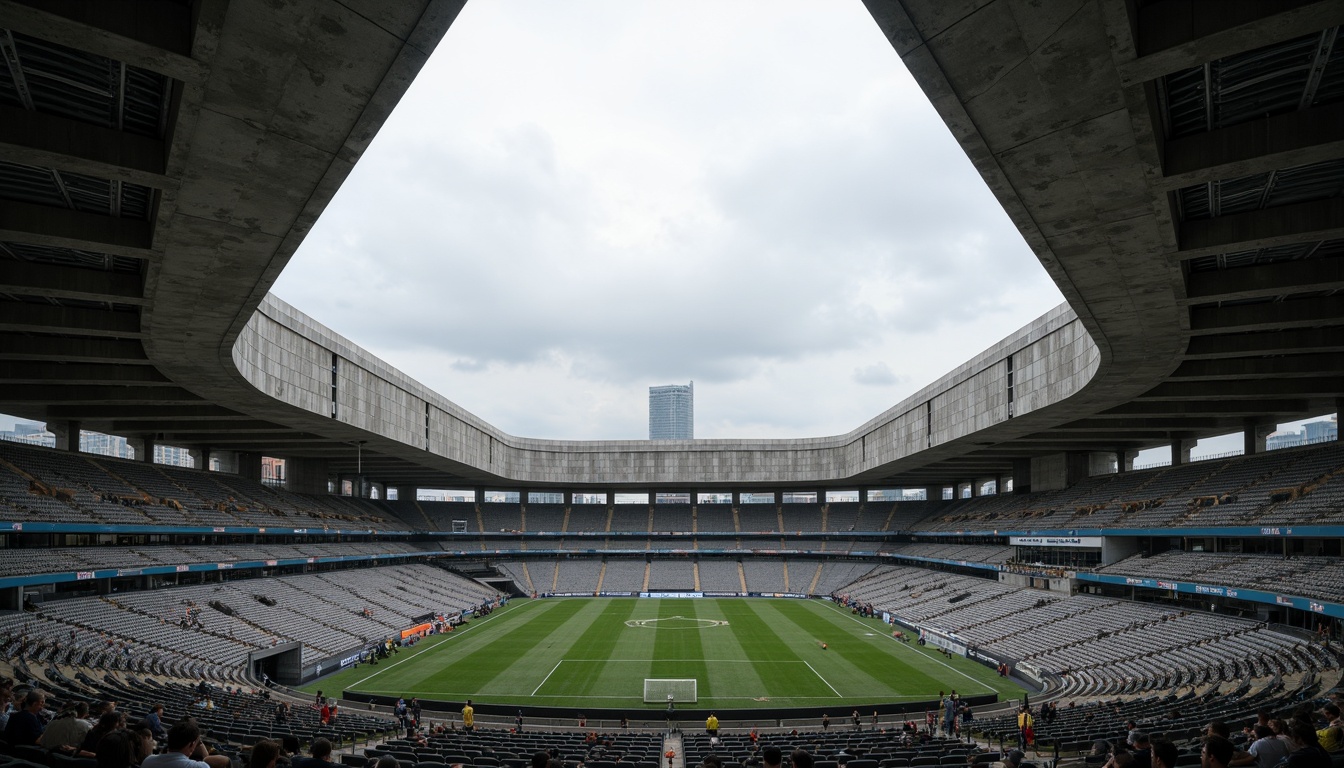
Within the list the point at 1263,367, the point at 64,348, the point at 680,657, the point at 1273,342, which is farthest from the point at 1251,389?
the point at 64,348

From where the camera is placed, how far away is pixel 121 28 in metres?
10.7

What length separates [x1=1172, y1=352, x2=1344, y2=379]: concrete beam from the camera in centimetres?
2983

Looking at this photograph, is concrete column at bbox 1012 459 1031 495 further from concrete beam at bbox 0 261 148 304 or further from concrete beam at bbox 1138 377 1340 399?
concrete beam at bbox 0 261 148 304

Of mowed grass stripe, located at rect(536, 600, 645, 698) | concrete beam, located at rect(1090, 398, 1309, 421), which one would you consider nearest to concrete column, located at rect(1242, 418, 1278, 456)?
concrete beam, located at rect(1090, 398, 1309, 421)

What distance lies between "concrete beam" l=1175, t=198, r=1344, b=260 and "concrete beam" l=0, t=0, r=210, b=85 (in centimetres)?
1998

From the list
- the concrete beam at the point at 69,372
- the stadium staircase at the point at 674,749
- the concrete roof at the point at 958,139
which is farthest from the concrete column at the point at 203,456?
the stadium staircase at the point at 674,749

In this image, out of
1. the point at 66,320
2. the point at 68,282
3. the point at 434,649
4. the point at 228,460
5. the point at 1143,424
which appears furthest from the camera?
the point at 228,460

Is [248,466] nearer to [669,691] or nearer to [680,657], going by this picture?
[680,657]

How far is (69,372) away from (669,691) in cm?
2841

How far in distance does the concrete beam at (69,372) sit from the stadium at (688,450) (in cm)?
16

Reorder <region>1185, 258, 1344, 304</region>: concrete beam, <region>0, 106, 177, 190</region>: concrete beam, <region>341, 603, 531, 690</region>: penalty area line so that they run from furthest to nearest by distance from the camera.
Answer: <region>341, 603, 531, 690</region>: penalty area line < <region>1185, 258, 1344, 304</region>: concrete beam < <region>0, 106, 177, 190</region>: concrete beam

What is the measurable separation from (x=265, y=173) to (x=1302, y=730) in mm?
17801

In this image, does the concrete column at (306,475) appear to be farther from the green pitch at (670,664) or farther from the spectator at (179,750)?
the spectator at (179,750)

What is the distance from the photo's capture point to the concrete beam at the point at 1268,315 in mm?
A: 22938
